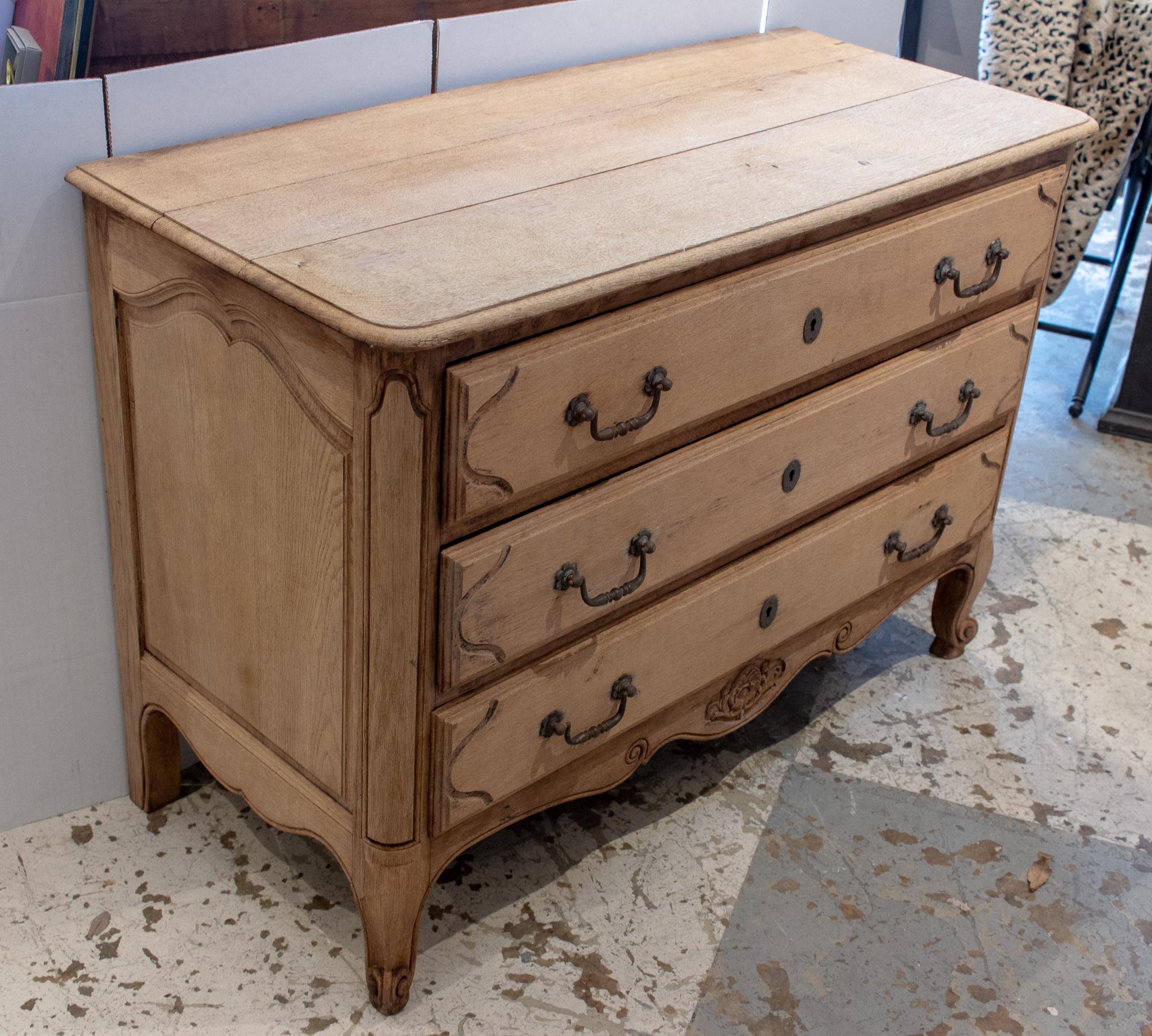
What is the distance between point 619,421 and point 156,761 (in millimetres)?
879

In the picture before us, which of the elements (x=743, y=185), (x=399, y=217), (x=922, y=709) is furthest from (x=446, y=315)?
(x=922, y=709)

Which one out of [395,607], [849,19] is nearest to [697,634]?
[395,607]

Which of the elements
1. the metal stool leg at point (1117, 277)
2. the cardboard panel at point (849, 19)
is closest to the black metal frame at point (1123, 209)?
the metal stool leg at point (1117, 277)

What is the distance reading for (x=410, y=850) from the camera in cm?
154

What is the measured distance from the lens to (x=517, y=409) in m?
1.35

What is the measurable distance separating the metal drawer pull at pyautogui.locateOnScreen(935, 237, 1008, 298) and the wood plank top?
123 mm

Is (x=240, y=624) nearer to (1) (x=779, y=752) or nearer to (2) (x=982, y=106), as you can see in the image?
(1) (x=779, y=752)

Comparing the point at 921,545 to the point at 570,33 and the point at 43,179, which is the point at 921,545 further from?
the point at 43,179

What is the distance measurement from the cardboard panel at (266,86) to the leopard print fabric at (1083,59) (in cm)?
140

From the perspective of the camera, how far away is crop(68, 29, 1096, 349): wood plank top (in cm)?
132

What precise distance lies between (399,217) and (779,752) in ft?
3.57

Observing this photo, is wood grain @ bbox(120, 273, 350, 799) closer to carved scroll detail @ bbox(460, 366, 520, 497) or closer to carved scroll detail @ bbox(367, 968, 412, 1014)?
carved scroll detail @ bbox(460, 366, 520, 497)

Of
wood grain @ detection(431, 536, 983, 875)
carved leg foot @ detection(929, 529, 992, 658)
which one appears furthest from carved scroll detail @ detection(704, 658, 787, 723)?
carved leg foot @ detection(929, 529, 992, 658)

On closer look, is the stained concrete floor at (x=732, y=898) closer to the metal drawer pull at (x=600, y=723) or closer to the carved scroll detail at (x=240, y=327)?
the metal drawer pull at (x=600, y=723)
